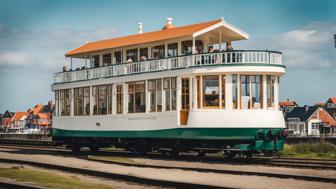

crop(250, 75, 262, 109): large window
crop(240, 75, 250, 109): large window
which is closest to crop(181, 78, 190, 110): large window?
crop(240, 75, 250, 109): large window

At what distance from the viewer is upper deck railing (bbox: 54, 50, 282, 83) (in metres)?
25.2

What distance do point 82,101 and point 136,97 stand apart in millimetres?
4345

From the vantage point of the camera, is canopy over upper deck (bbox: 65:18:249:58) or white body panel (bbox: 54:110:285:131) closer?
white body panel (bbox: 54:110:285:131)

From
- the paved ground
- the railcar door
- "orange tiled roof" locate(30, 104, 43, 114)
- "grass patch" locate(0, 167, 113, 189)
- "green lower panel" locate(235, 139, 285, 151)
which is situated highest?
"orange tiled roof" locate(30, 104, 43, 114)

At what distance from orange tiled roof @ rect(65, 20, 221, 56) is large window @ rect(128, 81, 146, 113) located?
6.88ft

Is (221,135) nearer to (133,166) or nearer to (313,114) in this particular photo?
(133,166)

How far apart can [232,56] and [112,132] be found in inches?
295

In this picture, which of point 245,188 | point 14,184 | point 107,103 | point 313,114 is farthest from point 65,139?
point 313,114

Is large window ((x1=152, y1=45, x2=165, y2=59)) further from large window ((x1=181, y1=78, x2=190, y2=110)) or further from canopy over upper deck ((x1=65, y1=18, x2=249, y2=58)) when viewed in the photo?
large window ((x1=181, y1=78, x2=190, y2=110))

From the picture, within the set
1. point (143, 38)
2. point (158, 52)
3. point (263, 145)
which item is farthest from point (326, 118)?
point (263, 145)

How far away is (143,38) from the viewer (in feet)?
100

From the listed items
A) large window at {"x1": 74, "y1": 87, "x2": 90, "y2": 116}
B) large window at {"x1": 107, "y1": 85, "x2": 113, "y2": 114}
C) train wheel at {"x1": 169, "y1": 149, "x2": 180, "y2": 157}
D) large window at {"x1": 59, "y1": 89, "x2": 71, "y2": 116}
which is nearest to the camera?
train wheel at {"x1": 169, "y1": 149, "x2": 180, "y2": 157}

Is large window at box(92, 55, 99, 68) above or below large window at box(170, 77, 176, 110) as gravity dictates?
above

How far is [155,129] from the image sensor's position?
2722cm
